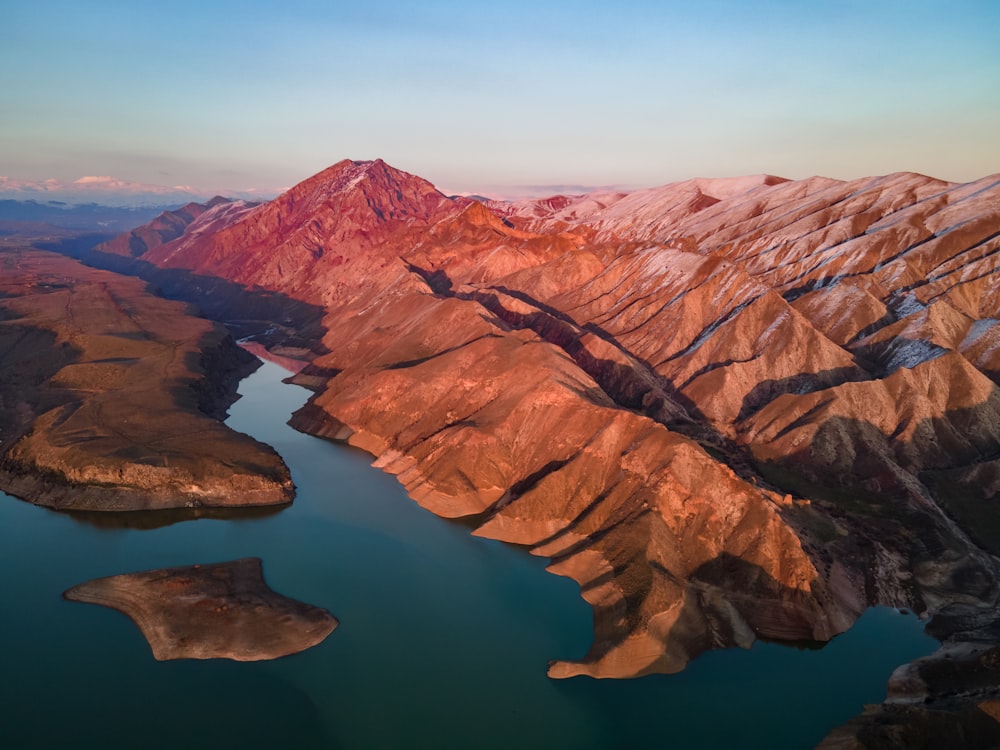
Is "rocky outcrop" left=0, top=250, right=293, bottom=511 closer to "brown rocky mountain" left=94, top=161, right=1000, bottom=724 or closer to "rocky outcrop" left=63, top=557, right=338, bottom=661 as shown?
"rocky outcrop" left=63, top=557, right=338, bottom=661

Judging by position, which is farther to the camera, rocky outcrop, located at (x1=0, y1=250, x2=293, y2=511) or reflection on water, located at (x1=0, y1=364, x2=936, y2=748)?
rocky outcrop, located at (x1=0, y1=250, x2=293, y2=511)

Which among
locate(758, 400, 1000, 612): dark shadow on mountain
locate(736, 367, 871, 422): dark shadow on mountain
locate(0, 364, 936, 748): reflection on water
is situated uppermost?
locate(736, 367, 871, 422): dark shadow on mountain

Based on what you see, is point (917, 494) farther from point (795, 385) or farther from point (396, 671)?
point (396, 671)

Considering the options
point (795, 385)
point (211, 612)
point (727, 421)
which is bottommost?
point (211, 612)

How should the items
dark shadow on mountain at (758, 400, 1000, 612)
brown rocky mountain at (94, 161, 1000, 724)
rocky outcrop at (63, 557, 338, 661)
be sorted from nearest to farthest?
rocky outcrop at (63, 557, 338, 661)
brown rocky mountain at (94, 161, 1000, 724)
dark shadow on mountain at (758, 400, 1000, 612)

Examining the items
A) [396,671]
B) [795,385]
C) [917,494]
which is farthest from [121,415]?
[917,494]

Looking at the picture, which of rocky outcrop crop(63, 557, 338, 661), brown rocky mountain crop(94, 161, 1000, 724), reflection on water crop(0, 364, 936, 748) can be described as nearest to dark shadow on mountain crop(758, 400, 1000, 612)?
brown rocky mountain crop(94, 161, 1000, 724)

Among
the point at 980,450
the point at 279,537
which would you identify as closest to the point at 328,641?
the point at 279,537
